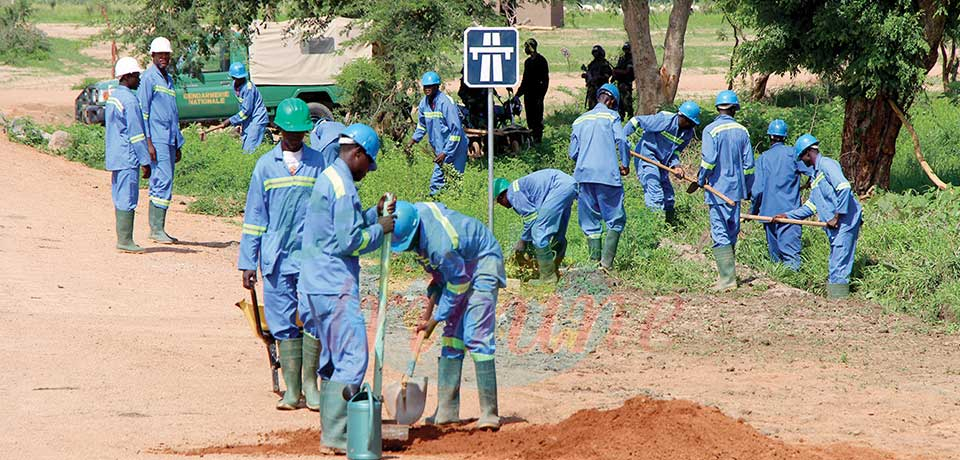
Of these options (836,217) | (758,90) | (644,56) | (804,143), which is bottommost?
(836,217)

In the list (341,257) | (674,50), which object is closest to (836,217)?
(341,257)

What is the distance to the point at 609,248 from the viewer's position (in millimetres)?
12797

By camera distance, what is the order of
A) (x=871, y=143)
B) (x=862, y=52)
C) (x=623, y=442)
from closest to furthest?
(x=623, y=442) < (x=862, y=52) < (x=871, y=143)

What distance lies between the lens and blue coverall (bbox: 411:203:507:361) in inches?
292

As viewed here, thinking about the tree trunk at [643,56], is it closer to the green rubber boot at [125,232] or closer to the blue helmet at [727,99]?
the blue helmet at [727,99]

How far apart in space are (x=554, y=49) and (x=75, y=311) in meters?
39.5

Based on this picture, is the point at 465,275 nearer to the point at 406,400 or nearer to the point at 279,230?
the point at 406,400

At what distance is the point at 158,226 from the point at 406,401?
7.23m

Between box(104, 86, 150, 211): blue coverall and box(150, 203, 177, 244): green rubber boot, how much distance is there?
0.67 metres

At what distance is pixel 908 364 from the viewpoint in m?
9.95

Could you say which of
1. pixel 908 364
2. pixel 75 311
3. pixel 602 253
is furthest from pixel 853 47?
pixel 75 311

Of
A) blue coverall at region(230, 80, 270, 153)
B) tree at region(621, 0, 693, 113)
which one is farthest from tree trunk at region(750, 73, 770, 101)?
blue coverall at region(230, 80, 270, 153)

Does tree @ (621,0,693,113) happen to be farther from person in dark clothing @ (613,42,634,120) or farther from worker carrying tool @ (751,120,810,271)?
worker carrying tool @ (751,120,810,271)

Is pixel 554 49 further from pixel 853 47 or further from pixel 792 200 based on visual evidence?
pixel 792 200
